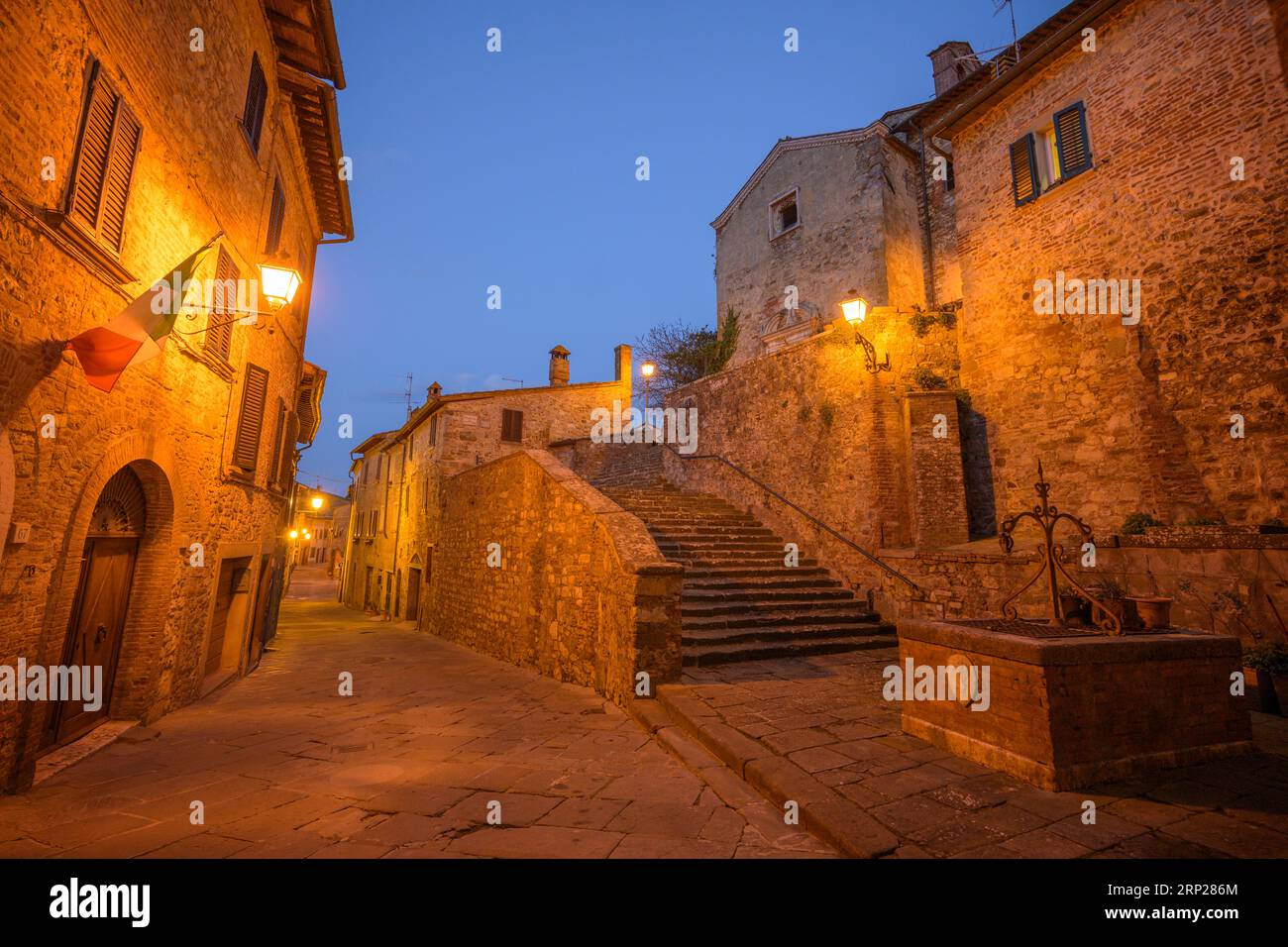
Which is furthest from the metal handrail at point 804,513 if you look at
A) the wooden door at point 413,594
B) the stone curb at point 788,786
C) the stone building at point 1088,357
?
the wooden door at point 413,594

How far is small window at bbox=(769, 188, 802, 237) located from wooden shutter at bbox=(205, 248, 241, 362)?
15104mm

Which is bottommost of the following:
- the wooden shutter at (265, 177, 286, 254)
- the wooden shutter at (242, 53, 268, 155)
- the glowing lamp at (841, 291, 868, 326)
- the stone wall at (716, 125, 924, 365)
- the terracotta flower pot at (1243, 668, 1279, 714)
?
the terracotta flower pot at (1243, 668, 1279, 714)

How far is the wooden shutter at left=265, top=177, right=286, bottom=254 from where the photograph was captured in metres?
8.05

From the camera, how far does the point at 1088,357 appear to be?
27.3ft

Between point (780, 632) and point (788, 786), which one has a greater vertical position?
point (780, 632)

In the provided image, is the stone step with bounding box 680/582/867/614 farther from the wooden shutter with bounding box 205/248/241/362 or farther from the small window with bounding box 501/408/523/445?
the small window with bounding box 501/408/523/445

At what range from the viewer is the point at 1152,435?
747cm

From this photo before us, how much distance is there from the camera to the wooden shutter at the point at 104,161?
153 inches

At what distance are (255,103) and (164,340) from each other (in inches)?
161

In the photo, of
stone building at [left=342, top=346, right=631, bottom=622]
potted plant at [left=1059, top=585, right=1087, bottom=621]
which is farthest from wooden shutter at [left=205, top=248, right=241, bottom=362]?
potted plant at [left=1059, top=585, right=1087, bottom=621]

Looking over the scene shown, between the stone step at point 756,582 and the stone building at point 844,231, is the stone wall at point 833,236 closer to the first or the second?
the stone building at point 844,231

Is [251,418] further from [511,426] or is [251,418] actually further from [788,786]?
[511,426]

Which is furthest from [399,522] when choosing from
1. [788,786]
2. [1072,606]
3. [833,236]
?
[1072,606]
